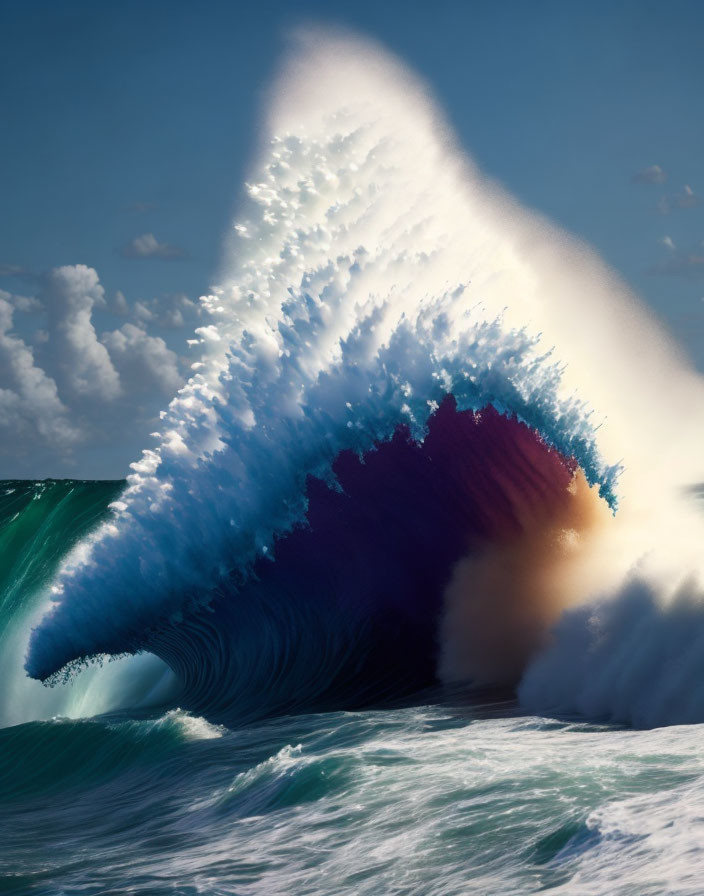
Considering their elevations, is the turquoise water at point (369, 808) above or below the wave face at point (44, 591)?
below

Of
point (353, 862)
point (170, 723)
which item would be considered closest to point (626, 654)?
point (353, 862)

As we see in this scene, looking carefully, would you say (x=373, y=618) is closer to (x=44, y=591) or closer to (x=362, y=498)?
(x=362, y=498)

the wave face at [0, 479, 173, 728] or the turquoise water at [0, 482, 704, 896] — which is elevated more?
the wave face at [0, 479, 173, 728]

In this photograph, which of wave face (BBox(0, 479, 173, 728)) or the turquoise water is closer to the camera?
the turquoise water

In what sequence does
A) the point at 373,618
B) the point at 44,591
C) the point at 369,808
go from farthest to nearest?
the point at 44,591 → the point at 373,618 → the point at 369,808

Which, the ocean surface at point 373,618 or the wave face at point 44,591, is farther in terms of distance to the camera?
the wave face at point 44,591

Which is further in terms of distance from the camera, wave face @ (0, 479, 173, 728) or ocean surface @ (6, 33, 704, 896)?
wave face @ (0, 479, 173, 728)

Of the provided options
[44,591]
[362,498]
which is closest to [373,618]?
[362,498]

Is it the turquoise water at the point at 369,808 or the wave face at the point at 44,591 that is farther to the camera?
the wave face at the point at 44,591

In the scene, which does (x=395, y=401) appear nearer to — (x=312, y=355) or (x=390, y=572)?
(x=312, y=355)
